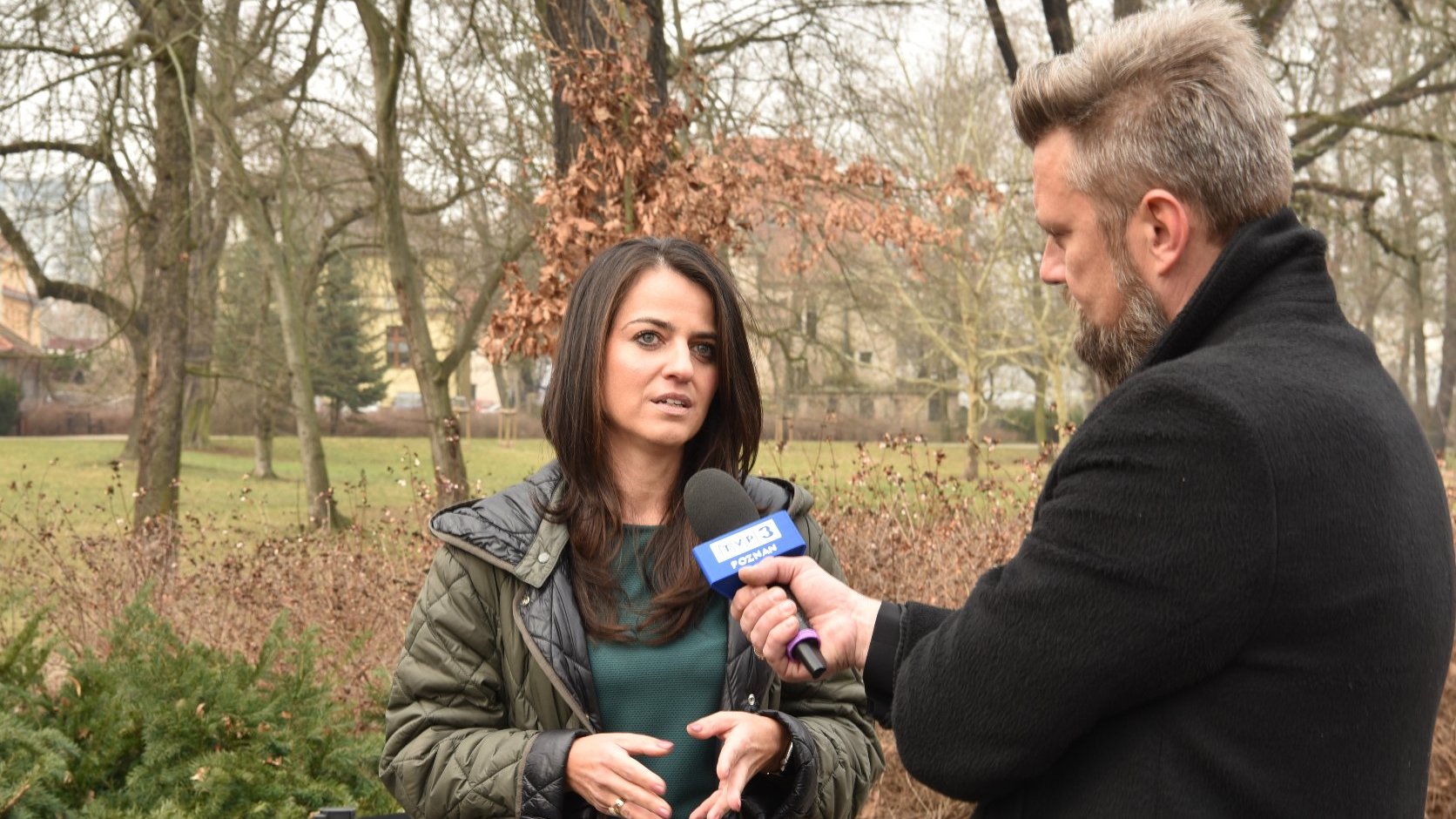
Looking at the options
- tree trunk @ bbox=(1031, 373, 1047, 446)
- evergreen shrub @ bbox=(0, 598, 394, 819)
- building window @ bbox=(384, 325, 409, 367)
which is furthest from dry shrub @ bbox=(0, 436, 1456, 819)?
tree trunk @ bbox=(1031, 373, 1047, 446)

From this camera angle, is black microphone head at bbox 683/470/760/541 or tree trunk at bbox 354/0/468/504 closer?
black microphone head at bbox 683/470/760/541

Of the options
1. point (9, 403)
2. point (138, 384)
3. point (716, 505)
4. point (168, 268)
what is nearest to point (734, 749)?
point (716, 505)

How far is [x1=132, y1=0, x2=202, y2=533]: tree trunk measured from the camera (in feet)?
34.0

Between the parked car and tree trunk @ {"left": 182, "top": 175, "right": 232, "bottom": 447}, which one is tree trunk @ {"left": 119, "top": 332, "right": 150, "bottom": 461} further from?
the parked car

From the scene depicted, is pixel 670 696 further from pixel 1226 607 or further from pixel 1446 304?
pixel 1446 304

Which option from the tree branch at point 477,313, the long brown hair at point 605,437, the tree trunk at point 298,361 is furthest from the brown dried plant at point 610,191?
the tree trunk at point 298,361

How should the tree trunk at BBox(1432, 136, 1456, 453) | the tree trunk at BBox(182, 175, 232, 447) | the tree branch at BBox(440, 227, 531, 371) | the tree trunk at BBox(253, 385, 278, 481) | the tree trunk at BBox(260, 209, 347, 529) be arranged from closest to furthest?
1. the tree branch at BBox(440, 227, 531, 371)
2. the tree trunk at BBox(260, 209, 347, 529)
3. the tree trunk at BBox(182, 175, 232, 447)
4. the tree trunk at BBox(253, 385, 278, 481)
5. the tree trunk at BBox(1432, 136, 1456, 453)

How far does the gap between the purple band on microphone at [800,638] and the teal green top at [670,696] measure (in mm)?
783

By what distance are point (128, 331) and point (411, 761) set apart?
12150 millimetres

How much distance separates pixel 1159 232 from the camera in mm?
1739

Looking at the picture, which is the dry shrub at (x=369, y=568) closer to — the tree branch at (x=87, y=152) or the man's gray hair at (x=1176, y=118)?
the tree branch at (x=87, y=152)

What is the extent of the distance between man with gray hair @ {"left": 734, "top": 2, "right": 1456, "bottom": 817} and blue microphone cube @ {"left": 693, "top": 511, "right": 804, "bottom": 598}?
0.28 meters

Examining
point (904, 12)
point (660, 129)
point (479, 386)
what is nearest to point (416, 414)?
point (479, 386)

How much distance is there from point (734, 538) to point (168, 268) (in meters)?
9.87
